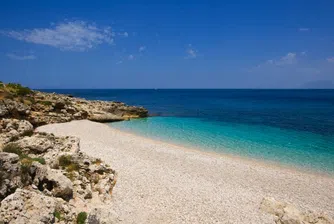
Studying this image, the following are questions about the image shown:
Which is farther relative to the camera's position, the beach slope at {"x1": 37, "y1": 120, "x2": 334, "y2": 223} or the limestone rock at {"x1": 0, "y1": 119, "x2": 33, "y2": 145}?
the limestone rock at {"x1": 0, "y1": 119, "x2": 33, "y2": 145}

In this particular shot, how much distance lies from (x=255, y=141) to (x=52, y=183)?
85.6 feet

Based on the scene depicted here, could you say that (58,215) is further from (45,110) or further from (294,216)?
(45,110)

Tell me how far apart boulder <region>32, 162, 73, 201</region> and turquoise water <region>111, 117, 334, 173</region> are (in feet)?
61.9

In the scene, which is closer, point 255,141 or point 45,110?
point 255,141

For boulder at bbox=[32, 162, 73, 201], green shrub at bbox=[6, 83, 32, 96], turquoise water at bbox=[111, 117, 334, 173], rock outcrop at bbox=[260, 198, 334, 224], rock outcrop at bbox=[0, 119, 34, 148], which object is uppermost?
green shrub at bbox=[6, 83, 32, 96]

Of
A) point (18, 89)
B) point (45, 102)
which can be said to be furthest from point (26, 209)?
point (18, 89)

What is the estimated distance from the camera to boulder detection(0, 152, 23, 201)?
8680 millimetres

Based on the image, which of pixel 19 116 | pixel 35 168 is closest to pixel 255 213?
pixel 35 168

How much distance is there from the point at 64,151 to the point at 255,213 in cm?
1175

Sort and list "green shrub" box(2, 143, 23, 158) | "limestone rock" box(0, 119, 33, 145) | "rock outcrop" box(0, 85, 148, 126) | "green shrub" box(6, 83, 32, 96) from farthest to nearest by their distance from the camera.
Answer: "green shrub" box(6, 83, 32, 96) < "rock outcrop" box(0, 85, 148, 126) < "limestone rock" box(0, 119, 33, 145) < "green shrub" box(2, 143, 23, 158)

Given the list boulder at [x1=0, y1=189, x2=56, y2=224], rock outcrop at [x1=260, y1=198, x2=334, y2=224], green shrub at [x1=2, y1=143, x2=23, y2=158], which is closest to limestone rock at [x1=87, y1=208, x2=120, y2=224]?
boulder at [x1=0, y1=189, x2=56, y2=224]

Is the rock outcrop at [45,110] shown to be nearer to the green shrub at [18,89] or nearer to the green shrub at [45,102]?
the green shrub at [45,102]

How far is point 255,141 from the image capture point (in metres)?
31.2

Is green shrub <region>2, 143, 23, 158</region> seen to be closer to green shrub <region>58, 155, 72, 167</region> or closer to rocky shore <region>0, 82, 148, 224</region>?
rocky shore <region>0, 82, 148, 224</region>
